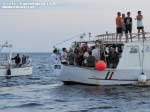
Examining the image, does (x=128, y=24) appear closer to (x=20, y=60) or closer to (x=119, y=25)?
(x=119, y=25)

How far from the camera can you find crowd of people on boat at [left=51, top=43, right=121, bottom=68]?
3300cm

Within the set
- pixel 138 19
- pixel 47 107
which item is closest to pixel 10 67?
pixel 138 19

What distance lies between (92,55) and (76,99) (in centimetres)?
667

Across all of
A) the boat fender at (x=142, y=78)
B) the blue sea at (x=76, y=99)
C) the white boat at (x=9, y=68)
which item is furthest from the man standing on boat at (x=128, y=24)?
the white boat at (x=9, y=68)

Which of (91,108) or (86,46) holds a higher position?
(86,46)

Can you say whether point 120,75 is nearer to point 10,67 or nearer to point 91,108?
point 91,108

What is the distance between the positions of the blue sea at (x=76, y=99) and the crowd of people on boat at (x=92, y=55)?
5.15ft

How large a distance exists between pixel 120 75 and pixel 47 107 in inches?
361

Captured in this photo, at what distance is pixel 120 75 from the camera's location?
32344 mm

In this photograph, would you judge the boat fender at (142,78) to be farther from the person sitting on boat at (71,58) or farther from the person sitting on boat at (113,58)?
the person sitting on boat at (71,58)

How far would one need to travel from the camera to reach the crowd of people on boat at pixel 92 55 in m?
33.0

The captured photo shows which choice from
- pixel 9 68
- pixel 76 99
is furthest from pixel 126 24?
pixel 9 68

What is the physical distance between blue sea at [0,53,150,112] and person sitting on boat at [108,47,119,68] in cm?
162

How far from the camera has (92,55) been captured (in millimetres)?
33219
